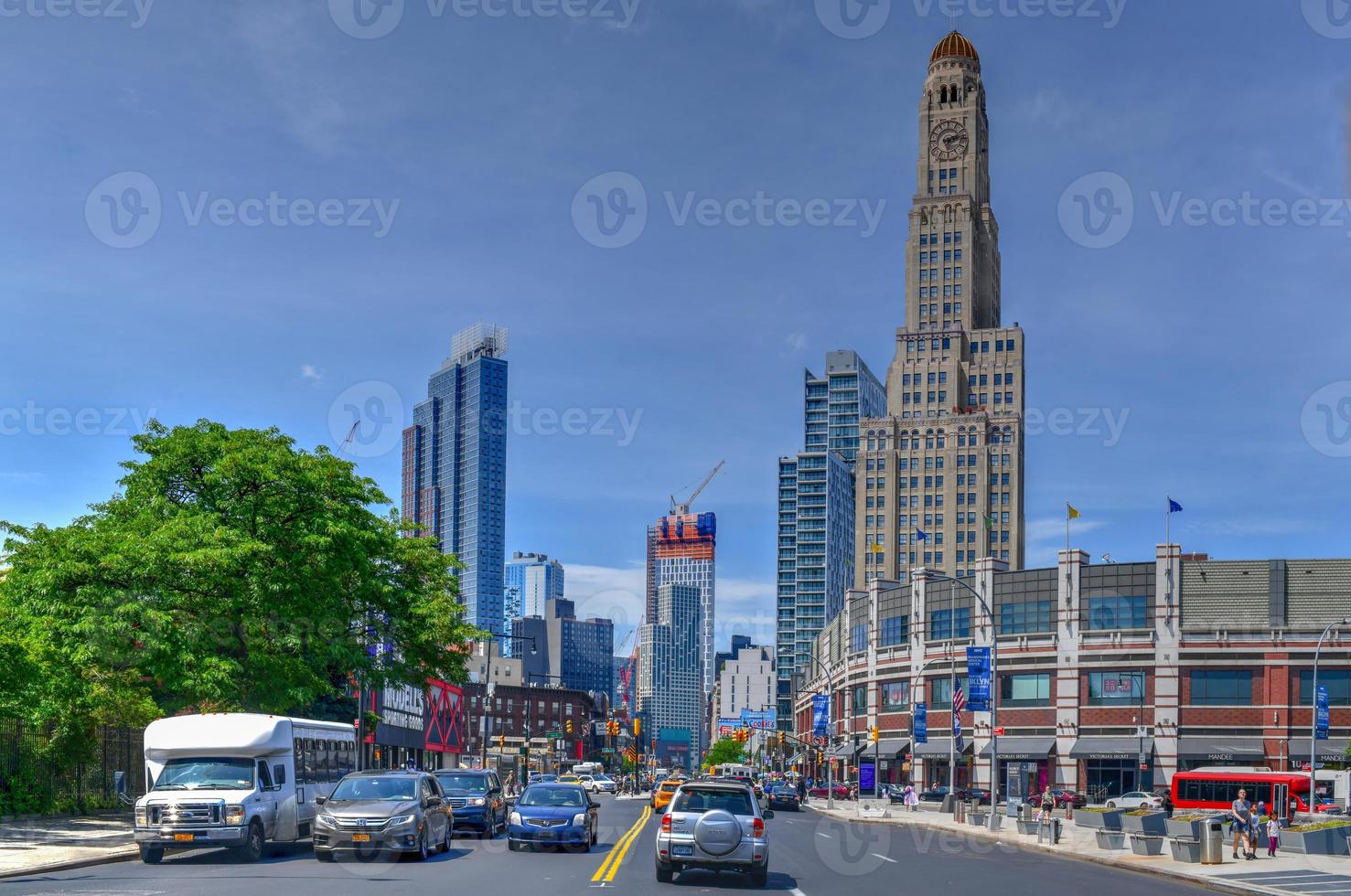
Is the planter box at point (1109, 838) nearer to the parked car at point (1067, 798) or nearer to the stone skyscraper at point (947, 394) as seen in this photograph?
the parked car at point (1067, 798)

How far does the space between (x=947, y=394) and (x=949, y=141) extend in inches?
1238

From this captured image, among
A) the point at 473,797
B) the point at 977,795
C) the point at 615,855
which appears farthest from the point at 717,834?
the point at 977,795

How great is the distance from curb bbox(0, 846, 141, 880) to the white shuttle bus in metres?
0.73

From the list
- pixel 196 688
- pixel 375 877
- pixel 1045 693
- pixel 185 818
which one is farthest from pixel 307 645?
pixel 1045 693

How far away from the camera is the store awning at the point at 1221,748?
283 feet

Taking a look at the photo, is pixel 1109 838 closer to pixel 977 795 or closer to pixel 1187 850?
pixel 1187 850

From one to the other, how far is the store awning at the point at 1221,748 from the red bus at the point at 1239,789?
20819 millimetres

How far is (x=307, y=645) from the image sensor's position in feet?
142

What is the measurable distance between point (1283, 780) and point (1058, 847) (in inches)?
974

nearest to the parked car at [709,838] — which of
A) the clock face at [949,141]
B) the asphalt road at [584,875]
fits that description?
the asphalt road at [584,875]

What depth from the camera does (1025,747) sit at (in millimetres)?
95125

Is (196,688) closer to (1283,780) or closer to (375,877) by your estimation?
(375,877)

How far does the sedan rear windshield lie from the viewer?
2508 centimetres

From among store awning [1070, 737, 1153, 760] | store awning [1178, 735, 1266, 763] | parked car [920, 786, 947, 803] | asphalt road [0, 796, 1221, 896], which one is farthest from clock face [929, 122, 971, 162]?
asphalt road [0, 796, 1221, 896]
